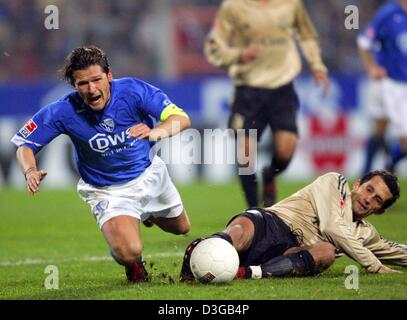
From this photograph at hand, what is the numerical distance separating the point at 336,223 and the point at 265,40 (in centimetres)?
392

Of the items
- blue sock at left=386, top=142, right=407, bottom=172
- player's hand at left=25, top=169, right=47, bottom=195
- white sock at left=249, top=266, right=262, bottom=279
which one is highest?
player's hand at left=25, top=169, right=47, bottom=195

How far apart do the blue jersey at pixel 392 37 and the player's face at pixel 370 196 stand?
5.60m

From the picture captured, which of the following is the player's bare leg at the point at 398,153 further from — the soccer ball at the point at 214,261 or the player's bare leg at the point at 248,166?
the soccer ball at the point at 214,261

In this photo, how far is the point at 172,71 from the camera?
57.3ft

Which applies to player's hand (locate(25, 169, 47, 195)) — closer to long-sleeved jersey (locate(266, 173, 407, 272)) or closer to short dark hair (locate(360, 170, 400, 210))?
long-sleeved jersey (locate(266, 173, 407, 272))

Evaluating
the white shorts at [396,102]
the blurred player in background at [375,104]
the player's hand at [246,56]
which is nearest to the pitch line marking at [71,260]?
the player's hand at [246,56]

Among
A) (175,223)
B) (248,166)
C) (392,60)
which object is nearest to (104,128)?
(175,223)

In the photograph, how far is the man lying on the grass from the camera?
6754 millimetres

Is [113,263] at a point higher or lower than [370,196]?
lower

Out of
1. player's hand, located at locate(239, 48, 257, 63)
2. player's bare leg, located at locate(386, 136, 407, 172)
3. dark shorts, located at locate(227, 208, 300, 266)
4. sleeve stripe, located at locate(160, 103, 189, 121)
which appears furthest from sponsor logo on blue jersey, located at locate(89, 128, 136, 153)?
player's bare leg, located at locate(386, 136, 407, 172)

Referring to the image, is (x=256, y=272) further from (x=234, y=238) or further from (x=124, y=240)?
(x=124, y=240)
